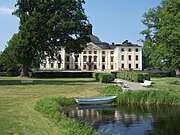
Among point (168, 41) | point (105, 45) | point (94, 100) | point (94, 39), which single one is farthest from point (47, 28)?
point (94, 39)

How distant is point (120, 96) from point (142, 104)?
1796mm

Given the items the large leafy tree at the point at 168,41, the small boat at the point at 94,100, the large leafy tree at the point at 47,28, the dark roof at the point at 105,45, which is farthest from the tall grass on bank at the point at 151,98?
the dark roof at the point at 105,45

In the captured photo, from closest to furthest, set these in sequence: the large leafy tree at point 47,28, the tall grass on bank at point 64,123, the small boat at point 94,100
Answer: the tall grass on bank at point 64,123 → the small boat at point 94,100 → the large leafy tree at point 47,28

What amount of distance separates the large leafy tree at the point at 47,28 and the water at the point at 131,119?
2799 cm

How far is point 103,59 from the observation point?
11300 centimetres

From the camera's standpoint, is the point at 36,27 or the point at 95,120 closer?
the point at 95,120

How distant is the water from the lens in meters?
12.3

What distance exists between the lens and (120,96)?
838 inches

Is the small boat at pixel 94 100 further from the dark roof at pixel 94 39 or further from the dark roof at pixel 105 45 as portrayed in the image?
the dark roof at pixel 94 39

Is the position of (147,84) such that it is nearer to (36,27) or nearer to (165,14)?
(165,14)

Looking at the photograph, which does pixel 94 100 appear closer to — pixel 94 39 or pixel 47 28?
pixel 47 28

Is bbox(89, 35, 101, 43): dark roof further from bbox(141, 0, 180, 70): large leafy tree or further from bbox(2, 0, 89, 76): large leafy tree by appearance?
bbox(141, 0, 180, 70): large leafy tree

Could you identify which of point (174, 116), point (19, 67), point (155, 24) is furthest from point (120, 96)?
point (19, 67)

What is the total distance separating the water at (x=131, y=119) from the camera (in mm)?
12336
